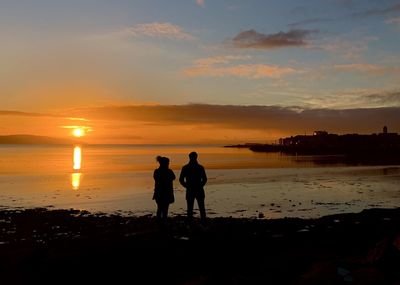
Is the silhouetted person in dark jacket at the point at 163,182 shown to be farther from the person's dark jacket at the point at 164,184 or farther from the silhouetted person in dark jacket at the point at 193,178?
the silhouetted person in dark jacket at the point at 193,178

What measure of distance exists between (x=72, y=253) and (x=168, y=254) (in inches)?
101

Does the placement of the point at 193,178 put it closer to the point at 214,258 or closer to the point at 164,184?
the point at 164,184

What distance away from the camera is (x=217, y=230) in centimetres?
1488

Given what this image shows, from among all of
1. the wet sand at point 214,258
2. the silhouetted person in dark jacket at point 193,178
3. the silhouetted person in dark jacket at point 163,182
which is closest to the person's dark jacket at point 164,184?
the silhouetted person in dark jacket at point 163,182

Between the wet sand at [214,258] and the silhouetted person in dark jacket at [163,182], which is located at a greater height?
the silhouetted person in dark jacket at [163,182]

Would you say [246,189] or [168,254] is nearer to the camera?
[168,254]

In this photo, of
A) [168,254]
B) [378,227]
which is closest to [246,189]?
[378,227]

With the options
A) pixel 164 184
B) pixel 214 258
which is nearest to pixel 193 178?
pixel 164 184

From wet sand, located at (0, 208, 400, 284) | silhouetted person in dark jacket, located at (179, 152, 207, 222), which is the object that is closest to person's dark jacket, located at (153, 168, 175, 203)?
silhouetted person in dark jacket, located at (179, 152, 207, 222)

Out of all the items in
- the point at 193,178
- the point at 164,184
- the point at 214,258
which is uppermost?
the point at 193,178

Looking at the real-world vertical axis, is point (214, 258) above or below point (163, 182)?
below

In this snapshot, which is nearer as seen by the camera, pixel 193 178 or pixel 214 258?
pixel 214 258

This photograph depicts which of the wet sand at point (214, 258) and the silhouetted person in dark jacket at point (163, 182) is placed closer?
the wet sand at point (214, 258)

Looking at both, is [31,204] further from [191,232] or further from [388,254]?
[388,254]
